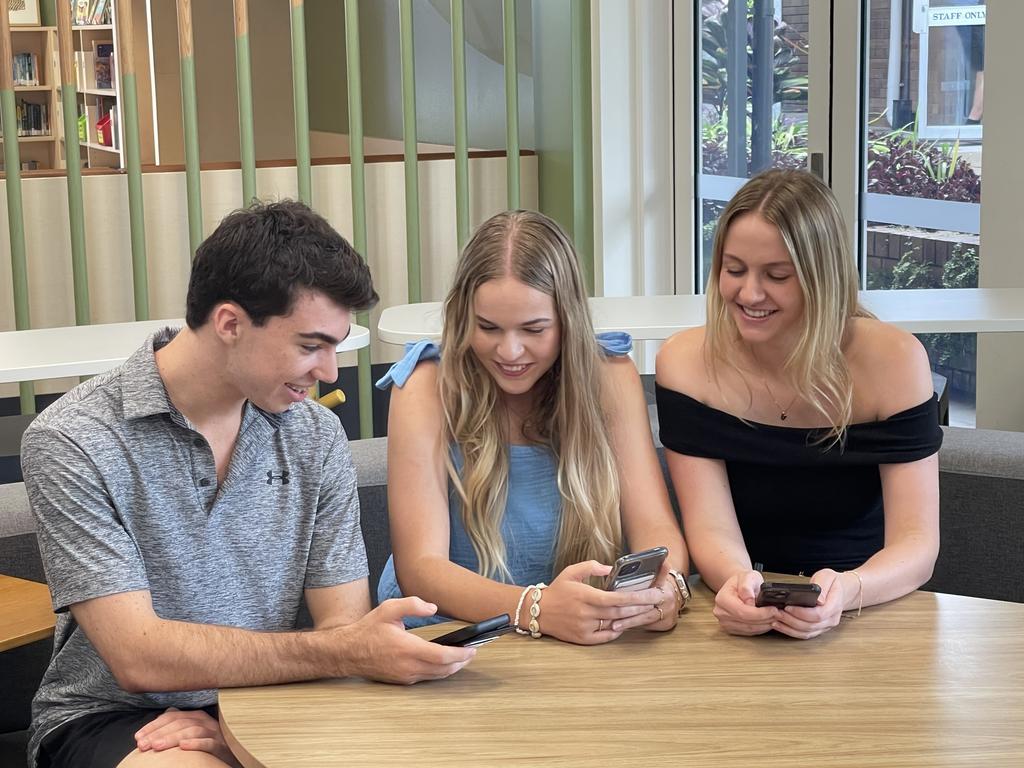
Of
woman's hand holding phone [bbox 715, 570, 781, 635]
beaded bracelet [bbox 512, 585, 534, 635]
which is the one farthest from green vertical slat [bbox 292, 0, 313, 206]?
woman's hand holding phone [bbox 715, 570, 781, 635]

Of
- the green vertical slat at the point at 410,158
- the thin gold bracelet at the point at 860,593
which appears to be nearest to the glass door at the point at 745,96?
the green vertical slat at the point at 410,158

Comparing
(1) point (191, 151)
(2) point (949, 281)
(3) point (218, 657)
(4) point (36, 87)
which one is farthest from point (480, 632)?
(4) point (36, 87)

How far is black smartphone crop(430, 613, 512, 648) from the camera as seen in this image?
1.50 meters

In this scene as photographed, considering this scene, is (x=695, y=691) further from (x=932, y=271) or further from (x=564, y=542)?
(x=932, y=271)

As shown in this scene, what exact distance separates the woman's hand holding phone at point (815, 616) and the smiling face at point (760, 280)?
1.61ft

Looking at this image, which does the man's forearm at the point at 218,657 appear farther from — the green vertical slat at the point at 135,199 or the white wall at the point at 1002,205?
the green vertical slat at the point at 135,199

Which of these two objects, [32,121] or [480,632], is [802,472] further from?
[32,121]

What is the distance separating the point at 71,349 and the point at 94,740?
1.17 metres

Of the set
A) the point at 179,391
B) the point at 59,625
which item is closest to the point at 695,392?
the point at 179,391

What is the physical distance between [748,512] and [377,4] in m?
4.83

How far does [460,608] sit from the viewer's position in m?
1.86

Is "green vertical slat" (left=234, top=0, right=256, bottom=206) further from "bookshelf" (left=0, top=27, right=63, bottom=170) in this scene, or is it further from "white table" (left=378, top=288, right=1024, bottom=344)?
"bookshelf" (left=0, top=27, right=63, bottom=170)

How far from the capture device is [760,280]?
1987mm

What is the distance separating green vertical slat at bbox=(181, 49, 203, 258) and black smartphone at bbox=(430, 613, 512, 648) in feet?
9.75
